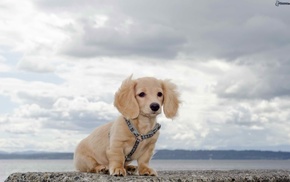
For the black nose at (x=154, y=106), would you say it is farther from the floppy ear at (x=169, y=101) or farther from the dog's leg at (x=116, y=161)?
the dog's leg at (x=116, y=161)

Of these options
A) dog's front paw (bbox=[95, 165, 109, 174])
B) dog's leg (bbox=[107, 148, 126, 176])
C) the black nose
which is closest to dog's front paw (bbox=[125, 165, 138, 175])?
dog's front paw (bbox=[95, 165, 109, 174])

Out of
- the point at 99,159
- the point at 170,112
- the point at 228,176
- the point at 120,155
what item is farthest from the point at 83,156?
the point at 228,176

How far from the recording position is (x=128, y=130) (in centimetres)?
630

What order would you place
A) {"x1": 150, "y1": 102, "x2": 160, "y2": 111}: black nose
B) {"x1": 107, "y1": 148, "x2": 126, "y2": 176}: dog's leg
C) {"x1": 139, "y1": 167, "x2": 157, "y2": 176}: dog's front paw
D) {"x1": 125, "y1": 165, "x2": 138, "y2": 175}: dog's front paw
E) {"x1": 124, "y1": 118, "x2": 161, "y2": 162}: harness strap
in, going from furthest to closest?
{"x1": 125, "y1": 165, "x2": 138, "y2": 175}: dog's front paw → {"x1": 139, "y1": 167, "x2": 157, "y2": 176}: dog's front paw → {"x1": 124, "y1": 118, "x2": 161, "y2": 162}: harness strap → {"x1": 107, "y1": 148, "x2": 126, "y2": 176}: dog's leg → {"x1": 150, "y1": 102, "x2": 160, "y2": 111}: black nose

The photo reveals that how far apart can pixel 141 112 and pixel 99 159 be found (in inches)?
34.7

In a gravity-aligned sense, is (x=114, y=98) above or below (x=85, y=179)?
above

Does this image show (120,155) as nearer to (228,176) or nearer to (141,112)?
(141,112)

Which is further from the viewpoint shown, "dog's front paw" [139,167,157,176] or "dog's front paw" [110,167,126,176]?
"dog's front paw" [139,167,157,176]

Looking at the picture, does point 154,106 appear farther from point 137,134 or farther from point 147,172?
point 147,172

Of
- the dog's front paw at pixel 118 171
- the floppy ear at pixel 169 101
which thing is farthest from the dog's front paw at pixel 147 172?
the floppy ear at pixel 169 101

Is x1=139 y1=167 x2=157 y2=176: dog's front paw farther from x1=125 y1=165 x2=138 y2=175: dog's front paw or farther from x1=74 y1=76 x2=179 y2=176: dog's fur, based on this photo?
x1=125 y1=165 x2=138 y2=175: dog's front paw

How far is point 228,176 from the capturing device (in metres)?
7.17

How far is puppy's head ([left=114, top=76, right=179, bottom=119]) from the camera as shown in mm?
6125

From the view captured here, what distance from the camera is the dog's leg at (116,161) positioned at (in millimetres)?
6121
